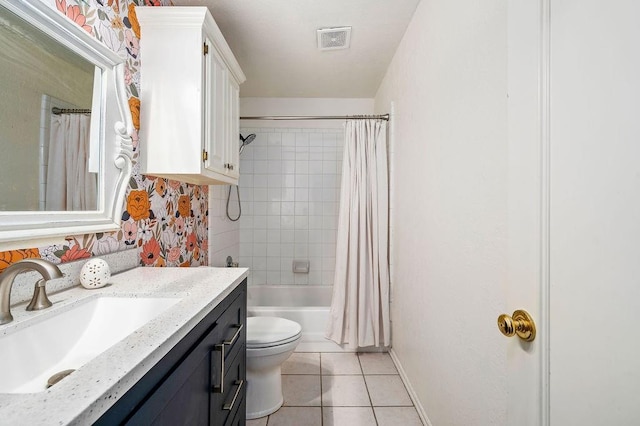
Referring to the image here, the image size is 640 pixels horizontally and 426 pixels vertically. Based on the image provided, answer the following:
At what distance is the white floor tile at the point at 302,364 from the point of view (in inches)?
83.4

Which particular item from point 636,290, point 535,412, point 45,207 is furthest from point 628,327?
point 45,207

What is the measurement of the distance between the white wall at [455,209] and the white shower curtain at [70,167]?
1402 mm

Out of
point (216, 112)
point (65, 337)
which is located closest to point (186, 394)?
point (65, 337)

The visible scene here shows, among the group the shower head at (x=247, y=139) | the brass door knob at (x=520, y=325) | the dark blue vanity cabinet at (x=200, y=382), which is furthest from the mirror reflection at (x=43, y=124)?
the shower head at (x=247, y=139)

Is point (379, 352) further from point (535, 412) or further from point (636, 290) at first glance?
point (636, 290)

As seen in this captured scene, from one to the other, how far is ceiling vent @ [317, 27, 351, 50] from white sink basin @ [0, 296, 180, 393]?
186cm

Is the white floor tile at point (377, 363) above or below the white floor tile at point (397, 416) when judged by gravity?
above

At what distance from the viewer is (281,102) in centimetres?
317

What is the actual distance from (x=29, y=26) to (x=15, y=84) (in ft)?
0.63

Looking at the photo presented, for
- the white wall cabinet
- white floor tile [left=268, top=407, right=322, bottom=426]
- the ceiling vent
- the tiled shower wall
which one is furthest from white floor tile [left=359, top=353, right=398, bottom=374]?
the ceiling vent

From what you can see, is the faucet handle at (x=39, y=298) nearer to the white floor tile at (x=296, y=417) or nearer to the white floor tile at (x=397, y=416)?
the white floor tile at (x=296, y=417)

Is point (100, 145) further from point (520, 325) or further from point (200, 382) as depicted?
point (520, 325)

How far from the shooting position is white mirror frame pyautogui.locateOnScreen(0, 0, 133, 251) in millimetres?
821

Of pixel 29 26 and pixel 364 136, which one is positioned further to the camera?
pixel 364 136
